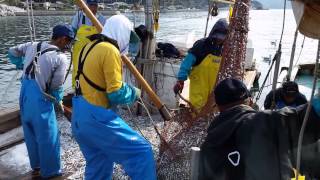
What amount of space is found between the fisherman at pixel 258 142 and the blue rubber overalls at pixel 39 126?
282 cm

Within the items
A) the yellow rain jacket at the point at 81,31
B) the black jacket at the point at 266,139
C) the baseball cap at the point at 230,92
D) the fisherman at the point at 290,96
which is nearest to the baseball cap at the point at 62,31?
the yellow rain jacket at the point at 81,31

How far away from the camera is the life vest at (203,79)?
5.46 metres

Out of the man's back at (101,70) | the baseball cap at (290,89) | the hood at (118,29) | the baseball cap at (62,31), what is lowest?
the baseball cap at (290,89)

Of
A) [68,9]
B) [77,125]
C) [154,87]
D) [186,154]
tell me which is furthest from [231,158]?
[68,9]

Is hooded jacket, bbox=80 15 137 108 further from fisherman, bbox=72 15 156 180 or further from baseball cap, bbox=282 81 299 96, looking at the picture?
baseball cap, bbox=282 81 299 96

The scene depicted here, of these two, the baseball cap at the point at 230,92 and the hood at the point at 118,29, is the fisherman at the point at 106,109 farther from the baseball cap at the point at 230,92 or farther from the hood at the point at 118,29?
the baseball cap at the point at 230,92

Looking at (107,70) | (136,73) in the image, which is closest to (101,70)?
(107,70)

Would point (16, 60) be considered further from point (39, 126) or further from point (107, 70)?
point (107, 70)

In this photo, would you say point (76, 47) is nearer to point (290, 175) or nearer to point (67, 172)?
point (67, 172)

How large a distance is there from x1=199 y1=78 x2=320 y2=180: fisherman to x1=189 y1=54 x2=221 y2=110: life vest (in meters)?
3.07

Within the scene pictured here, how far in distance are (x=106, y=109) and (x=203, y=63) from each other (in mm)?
2173

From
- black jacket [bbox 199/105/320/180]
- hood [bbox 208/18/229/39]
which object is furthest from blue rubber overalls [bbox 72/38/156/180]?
hood [bbox 208/18/229/39]

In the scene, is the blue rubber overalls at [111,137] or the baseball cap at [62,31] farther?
the baseball cap at [62,31]

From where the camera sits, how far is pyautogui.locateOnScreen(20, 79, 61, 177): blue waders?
4.67 m
